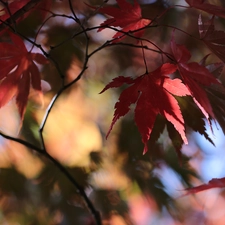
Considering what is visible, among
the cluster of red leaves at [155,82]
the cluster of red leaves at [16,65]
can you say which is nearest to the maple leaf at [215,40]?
the cluster of red leaves at [155,82]

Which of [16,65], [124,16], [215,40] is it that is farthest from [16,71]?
[215,40]

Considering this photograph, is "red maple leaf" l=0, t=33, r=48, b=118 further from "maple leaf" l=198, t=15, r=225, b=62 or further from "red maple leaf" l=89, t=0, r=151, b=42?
"maple leaf" l=198, t=15, r=225, b=62

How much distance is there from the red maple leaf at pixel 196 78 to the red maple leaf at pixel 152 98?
0.01 m

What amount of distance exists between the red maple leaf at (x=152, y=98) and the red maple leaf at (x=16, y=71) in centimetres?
16

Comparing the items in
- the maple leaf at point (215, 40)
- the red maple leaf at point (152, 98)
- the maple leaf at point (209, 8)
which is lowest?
the red maple leaf at point (152, 98)

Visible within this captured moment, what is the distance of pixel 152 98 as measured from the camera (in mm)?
434

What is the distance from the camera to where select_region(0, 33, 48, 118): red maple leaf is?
48cm

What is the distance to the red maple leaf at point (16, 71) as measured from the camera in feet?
1.57

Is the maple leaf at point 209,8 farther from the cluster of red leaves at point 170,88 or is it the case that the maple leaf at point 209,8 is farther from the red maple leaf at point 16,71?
the red maple leaf at point 16,71

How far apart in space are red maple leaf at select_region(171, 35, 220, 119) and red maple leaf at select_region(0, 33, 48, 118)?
235mm

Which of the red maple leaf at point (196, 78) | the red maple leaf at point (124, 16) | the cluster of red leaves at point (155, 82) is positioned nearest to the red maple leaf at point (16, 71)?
the cluster of red leaves at point (155, 82)

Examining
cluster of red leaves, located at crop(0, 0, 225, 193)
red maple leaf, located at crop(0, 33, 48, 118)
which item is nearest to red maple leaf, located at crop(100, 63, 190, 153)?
cluster of red leaves, located at crop(0, 0, 225, 193)

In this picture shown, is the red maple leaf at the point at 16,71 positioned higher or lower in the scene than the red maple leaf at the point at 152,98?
higher

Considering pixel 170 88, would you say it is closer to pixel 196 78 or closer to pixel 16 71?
pixel 196 78
